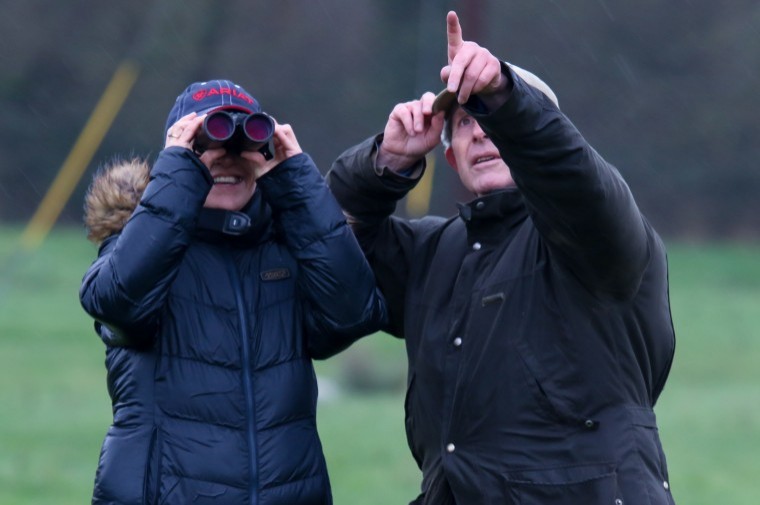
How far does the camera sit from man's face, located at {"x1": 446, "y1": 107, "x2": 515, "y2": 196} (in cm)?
352

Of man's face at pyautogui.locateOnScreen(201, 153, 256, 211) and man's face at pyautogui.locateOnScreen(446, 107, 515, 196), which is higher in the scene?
man's face at pyautogui.locateOnScreen(446, 107, 515, 196)

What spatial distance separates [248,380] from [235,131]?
62cm

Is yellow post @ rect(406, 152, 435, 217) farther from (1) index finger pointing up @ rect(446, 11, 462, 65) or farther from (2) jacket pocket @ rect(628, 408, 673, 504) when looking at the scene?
(1) index finger pointing up @ rect(446, 11, 462, 65)

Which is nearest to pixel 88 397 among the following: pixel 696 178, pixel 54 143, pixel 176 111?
pixel 176 111

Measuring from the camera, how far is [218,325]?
343 cm

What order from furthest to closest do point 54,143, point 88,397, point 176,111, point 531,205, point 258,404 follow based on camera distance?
point 54,143 < point 88,397 < point 176,111 < point 258,404 < point 531,205

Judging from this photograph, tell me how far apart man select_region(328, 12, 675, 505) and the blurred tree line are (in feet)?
59.6

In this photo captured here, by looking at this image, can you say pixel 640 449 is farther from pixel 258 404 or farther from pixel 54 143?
pixel 54 143

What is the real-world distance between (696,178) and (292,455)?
21.7 m

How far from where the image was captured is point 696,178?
24.2 m

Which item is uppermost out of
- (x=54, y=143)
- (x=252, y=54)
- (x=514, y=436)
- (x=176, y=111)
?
(x=252, y=54)

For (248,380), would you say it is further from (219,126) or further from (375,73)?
(375,73)

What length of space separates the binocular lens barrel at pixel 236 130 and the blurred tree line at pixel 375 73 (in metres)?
18.2

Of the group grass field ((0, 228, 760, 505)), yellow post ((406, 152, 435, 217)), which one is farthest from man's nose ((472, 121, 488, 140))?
yellow post ((406, 152, 435, 217))
